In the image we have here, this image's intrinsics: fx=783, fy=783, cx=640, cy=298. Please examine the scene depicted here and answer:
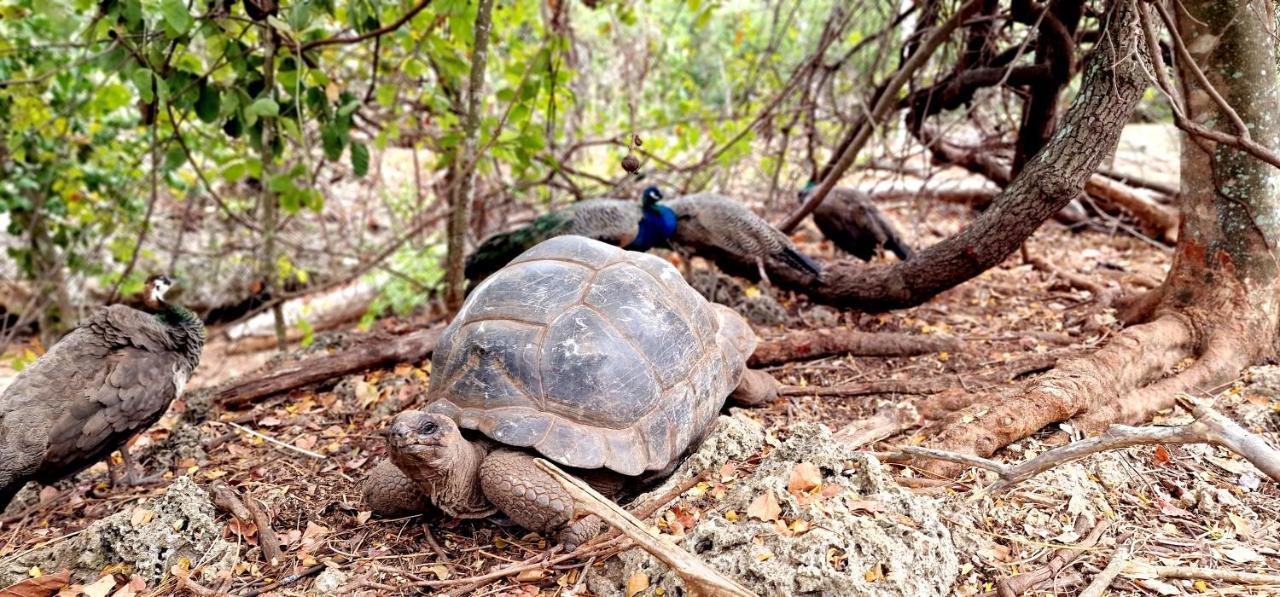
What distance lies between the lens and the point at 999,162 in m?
7.28

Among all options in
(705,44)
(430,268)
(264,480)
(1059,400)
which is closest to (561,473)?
(264,480)

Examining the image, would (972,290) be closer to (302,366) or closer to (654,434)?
(654,434)

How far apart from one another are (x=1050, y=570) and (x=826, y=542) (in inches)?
28.1

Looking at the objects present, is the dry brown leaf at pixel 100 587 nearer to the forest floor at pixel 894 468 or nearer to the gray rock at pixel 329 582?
the forest floor at pixel 894 468

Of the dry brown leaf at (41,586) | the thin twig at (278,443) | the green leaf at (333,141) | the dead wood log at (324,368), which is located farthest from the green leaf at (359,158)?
the dry brown leaf at (41,586)

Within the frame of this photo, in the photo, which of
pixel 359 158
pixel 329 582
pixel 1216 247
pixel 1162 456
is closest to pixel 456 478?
pixel 329 582

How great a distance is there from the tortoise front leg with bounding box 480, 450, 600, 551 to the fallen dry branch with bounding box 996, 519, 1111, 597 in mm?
1393

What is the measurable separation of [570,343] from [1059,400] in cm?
208

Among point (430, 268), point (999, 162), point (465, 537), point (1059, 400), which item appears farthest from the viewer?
point (430, 268)

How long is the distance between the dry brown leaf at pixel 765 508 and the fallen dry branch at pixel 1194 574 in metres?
1.08

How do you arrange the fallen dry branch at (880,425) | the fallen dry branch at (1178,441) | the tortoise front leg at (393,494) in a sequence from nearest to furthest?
1. the fallen dry branch at (1178,441)
2. the tortoise front leg at (393,494)
3. the fallen dry branch at (880,425)

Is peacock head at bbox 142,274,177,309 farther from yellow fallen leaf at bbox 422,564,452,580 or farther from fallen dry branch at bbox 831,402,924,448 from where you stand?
fallen dry branch at bbox 831,402,924,448

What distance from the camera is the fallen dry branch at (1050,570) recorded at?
92.7 inches

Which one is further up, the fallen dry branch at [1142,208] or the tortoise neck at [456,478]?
the fallen dry branch at [1142,208]
